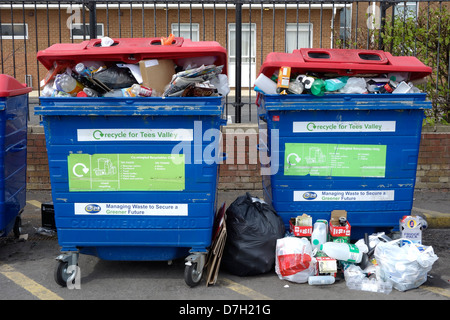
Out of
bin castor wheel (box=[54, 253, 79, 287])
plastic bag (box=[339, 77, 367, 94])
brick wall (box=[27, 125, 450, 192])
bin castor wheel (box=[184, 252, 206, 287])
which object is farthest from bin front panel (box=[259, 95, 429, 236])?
brick wall (box=[27, 125, 450, 192])

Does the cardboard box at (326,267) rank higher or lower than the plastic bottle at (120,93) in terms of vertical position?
lower

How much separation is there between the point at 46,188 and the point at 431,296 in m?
4.63

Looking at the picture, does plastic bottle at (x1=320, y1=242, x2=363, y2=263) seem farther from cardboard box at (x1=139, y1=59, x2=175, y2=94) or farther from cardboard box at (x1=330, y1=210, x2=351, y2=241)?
cardboard box at (x1=139, y1=59, x2=175, y2=94)

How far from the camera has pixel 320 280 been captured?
3.95 m

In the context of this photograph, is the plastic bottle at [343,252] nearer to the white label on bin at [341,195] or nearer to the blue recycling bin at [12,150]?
the white label on bin at [341,195]

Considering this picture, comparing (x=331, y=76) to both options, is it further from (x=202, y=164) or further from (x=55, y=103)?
(x=55, y=103)

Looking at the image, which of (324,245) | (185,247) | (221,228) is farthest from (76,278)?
(324,245)

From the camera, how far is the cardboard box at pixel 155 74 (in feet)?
12.8

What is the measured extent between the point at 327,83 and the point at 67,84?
6.52 ft

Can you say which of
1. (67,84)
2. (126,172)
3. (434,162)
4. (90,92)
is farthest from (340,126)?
(434,162)

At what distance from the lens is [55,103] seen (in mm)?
3824

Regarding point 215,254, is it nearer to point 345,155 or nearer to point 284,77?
point 345,155

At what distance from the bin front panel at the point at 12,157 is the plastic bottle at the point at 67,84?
0.65 metres

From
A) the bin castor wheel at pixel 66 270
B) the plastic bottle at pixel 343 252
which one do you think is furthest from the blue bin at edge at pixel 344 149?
the bin castor wheel at pixel 66 270
